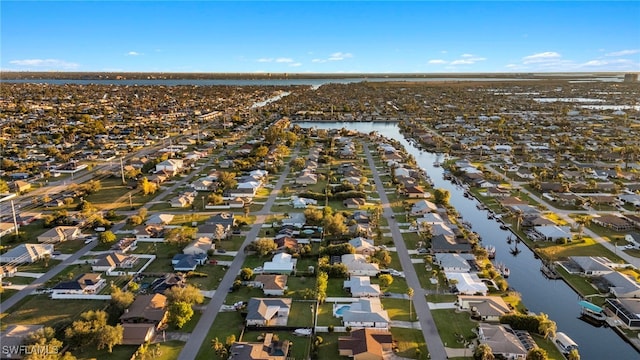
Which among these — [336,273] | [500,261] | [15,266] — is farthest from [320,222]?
[15,266]

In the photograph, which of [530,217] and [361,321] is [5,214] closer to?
[361,321]

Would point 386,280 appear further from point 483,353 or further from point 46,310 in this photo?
point 46,310

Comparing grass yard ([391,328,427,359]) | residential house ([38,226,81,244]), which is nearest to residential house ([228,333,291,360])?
grass yard ([391,328,427,359])

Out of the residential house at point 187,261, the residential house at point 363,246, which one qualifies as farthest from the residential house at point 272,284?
the residential house at point 363,246

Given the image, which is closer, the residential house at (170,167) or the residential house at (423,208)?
the residential house at (423,208)

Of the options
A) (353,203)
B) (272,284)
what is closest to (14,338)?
(272,284)

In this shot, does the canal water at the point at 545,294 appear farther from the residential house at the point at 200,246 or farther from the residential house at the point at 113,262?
the residential house at the point at 113,262

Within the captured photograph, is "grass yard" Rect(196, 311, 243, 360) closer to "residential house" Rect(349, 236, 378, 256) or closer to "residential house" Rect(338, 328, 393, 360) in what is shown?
"residential house" Rect(338, 328, 393, 360)
